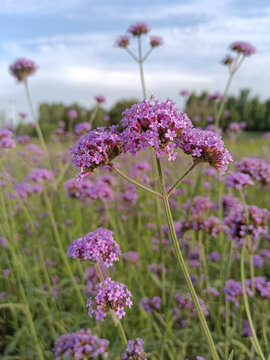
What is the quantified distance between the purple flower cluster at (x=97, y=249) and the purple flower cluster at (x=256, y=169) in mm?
1256

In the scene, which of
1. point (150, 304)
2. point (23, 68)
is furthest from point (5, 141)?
point (150, 304)

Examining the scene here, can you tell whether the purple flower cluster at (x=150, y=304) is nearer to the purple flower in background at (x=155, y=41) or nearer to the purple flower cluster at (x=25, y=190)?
the purple flower cluster at (x=25, y=190)

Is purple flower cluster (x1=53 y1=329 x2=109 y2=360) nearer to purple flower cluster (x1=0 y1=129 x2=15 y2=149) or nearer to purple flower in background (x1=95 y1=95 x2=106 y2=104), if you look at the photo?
purple flower cluster (x1=0 y1=129 x2=15 y2=149)

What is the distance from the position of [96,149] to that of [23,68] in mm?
2845

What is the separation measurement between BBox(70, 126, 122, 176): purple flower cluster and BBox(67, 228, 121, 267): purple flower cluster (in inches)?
12.1

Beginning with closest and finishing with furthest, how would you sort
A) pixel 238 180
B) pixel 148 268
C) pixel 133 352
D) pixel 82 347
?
pixel 133 352, pixel 82 347, pixel 238 180, pixel 148 268

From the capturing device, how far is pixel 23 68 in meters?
3.67

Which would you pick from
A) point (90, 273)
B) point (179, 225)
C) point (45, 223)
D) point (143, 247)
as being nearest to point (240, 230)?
point (179, 225)

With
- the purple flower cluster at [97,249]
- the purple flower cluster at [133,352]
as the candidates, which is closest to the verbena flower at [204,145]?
the purple flower cluster at [97,249]

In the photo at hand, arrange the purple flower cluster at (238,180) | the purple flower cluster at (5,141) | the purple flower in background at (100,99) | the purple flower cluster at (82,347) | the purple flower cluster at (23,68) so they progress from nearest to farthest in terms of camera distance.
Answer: the purple flower cluster at (82,347)
the purple flower cluster at (238,180)
the purple flower cluster at (5,141)
the purple flower cluster at (23,68)
the purple flower in background at (100,99)

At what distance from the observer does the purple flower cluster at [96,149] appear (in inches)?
Answer: 49.4

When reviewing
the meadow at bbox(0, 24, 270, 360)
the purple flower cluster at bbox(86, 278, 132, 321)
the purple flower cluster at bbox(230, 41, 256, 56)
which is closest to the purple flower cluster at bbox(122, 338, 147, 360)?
the meadow at bbox(0, 24, 270, 360)

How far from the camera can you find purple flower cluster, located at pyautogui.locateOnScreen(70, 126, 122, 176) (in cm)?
126

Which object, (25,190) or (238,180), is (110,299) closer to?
(238,180)
